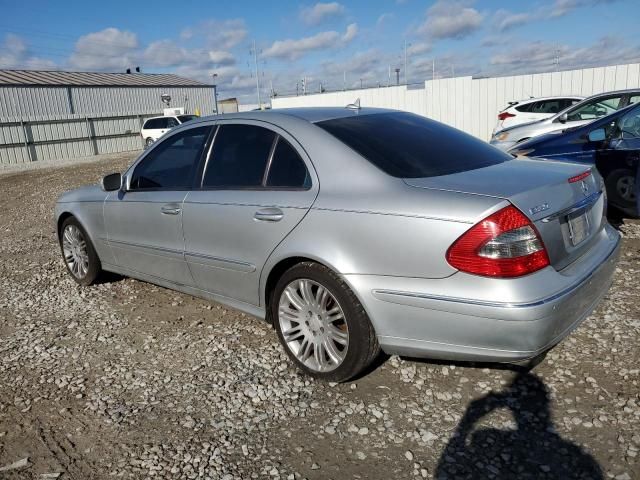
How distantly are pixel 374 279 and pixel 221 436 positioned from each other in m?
1.14

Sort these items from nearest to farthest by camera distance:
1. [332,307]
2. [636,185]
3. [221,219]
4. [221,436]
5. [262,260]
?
[221,436] < [332,307] < [262,260] < [221,219] < [636,185]

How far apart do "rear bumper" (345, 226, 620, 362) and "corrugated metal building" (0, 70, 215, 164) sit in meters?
28.1

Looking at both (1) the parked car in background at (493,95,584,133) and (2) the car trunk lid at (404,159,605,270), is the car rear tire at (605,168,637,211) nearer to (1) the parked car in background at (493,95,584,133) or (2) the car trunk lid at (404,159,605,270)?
(2) the car trunk lid at (404,159,605,270)

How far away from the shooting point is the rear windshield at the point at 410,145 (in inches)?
118

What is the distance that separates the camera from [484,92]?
58.4 feet

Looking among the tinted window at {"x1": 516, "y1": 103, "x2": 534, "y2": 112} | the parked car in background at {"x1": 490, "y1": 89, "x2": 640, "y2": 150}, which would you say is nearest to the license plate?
the parked car in background at {"x1": 490, "y1": 89, "x2": 640, "y2": 150}

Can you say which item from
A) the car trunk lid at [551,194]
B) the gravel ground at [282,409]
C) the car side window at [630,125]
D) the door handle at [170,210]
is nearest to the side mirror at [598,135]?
the car side window at [630,125]

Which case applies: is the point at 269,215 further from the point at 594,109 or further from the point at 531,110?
the point at 531,110

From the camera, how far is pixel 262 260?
3.29 meters

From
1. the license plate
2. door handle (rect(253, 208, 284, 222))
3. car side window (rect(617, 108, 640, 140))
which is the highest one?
car side window (rect(617, 108, 640, 140))

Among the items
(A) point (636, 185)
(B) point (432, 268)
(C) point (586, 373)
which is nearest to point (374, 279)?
(B) point (432, 268)

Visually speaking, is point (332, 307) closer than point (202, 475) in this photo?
No

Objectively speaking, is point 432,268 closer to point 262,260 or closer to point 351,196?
point 351,196

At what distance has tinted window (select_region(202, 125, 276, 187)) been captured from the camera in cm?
347
